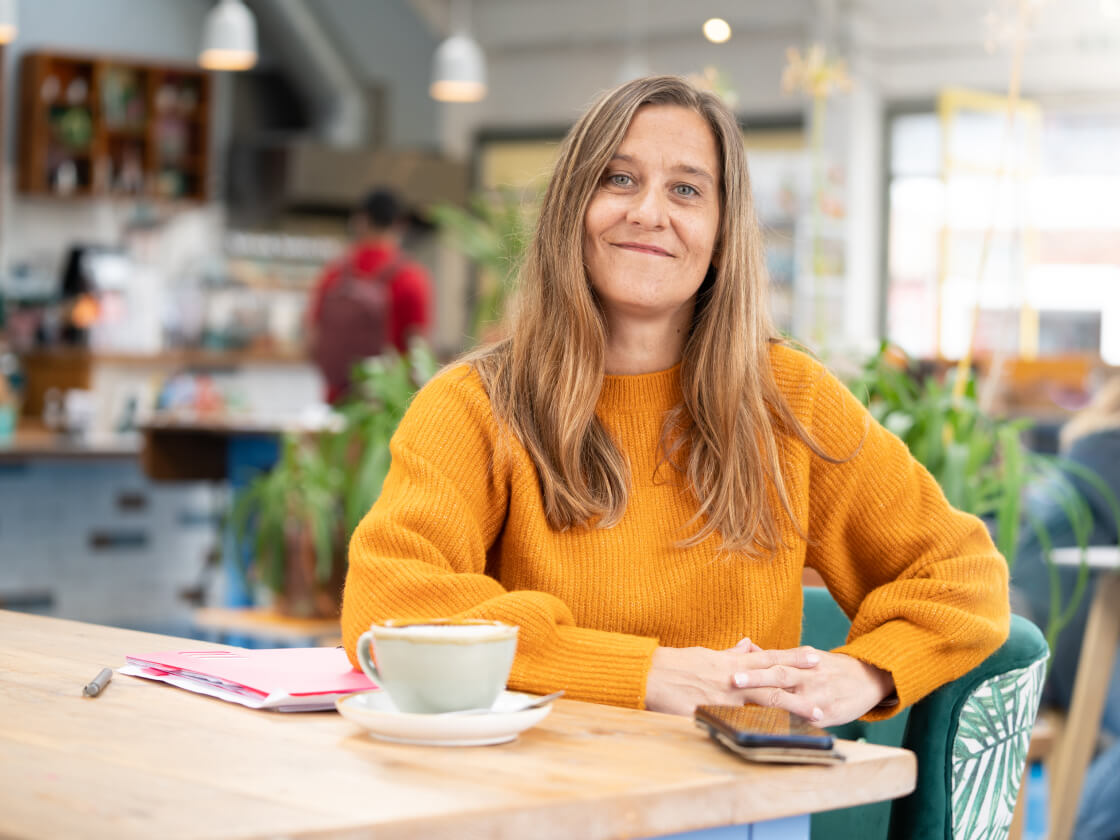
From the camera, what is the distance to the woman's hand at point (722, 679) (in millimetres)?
1307

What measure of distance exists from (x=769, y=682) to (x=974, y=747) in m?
0.23

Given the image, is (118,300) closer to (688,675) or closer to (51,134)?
(51,134)

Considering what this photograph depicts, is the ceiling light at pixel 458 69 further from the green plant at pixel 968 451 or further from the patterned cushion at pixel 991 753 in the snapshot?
the patterned cushion at pixel 991 753

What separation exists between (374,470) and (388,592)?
1.75 meters

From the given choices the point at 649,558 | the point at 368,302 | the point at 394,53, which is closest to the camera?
the point at 649,558

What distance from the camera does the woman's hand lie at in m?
1.31

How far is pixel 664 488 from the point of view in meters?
1.56

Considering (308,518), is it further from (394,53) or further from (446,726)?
(394,53)

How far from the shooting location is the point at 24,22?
789cm

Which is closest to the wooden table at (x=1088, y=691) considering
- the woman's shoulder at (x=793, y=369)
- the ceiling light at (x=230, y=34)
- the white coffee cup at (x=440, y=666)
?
the woman's shoulder at (x=793, y=369)

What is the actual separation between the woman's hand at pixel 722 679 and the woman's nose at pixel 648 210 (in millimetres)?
500

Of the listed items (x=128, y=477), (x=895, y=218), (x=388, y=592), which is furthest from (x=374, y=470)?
(x=895, y=218)

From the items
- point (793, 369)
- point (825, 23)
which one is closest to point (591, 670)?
point (793, 369)

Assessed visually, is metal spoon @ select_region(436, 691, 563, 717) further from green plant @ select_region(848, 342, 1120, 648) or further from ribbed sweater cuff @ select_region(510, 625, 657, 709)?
green plant @ select_region(848, 342, 1120, 648)
